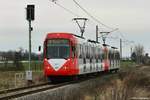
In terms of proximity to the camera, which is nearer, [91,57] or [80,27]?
[91,57]

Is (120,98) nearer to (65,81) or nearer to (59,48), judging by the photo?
(59,48)

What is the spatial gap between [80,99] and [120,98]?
179 centimetres

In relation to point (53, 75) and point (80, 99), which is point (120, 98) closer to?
point (80, 99)

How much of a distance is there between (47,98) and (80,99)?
1.50 meters

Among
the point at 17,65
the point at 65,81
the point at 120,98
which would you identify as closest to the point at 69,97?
the point at 120,98

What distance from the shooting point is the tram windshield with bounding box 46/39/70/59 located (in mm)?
37469

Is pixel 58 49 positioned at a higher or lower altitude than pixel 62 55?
higher

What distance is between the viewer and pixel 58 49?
37.5 m

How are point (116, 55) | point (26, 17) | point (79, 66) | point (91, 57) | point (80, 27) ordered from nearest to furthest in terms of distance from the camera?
point (26, 17)
point (79, 66)
point (91, 57)
point (80, 27)
point (116, 55)

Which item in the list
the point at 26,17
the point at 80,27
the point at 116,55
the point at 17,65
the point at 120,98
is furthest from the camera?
the point at 17,65

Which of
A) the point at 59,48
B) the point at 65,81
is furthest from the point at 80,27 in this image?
the point at 59,48

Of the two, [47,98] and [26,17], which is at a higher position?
[26,17]

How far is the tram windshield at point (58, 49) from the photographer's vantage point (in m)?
37.5

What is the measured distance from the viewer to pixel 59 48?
123 ft
